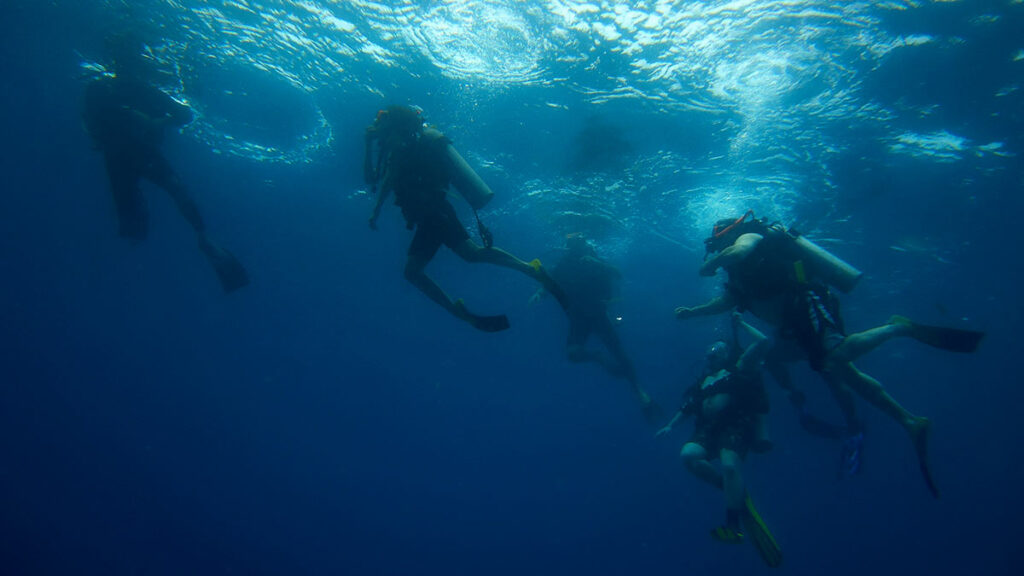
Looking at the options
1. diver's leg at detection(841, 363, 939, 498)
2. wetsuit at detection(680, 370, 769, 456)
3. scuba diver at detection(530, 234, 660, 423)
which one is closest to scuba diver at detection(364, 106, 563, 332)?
wetsuit at detection(680, 370, 769, 456)

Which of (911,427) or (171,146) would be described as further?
(171,146)


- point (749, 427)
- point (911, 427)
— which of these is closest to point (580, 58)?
point (749, 427)

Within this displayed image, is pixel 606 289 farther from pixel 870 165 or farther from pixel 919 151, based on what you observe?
pixel 919 151

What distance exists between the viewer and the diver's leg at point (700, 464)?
6578 millimetres

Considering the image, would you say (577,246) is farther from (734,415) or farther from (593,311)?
(734,415)

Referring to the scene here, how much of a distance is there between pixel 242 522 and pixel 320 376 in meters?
13.3

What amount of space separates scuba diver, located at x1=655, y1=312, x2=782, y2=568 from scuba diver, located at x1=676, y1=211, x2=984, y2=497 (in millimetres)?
1289

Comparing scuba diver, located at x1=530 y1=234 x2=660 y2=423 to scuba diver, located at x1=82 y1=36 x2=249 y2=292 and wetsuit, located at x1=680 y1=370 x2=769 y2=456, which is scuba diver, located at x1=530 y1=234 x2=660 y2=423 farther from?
scuba diver, located at x1=82 y1=36 x2=249 y2=292

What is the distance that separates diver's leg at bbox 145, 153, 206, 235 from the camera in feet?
35.4

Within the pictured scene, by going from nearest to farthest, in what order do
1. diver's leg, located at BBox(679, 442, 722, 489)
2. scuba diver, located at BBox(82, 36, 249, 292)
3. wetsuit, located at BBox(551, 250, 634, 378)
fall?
diver's leg, located at BBox(679, 442, 722, 489)
scuba diver, located at BBox(82, 36, 249, 292)
wetsuit, located at BBox(551, 250, 634, 378)

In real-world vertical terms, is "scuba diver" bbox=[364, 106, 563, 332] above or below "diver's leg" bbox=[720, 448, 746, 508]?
above

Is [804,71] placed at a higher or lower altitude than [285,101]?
higher

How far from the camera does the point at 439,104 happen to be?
13.4m

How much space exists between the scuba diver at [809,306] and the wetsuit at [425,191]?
3.85m
